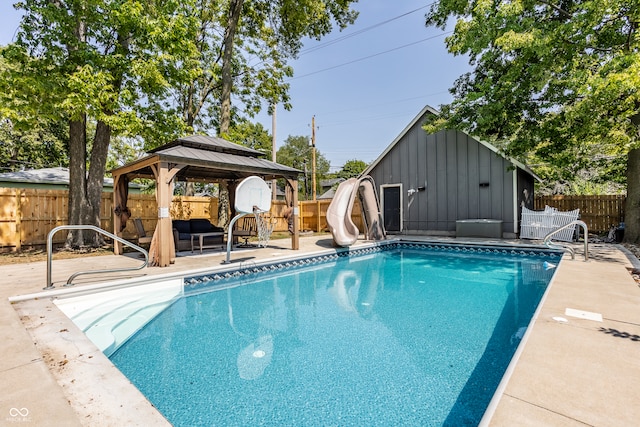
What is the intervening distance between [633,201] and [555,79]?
176 inches

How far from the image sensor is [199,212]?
43.0ft

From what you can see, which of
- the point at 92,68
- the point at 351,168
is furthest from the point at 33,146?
the point at 351,168

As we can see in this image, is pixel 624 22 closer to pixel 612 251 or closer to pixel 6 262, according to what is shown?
pixel 612 251

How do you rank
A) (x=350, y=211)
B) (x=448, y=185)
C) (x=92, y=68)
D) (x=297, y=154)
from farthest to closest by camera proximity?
(x=297, y=154) → (x=448, y=185) → (x=350, y=211) → (x=92, y=68)

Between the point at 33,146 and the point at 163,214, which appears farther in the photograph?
the point at 33,146

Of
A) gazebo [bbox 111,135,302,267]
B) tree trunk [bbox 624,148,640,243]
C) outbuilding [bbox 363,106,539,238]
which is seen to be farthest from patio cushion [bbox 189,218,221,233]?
tree trunk [bbox 624,148,640,243]

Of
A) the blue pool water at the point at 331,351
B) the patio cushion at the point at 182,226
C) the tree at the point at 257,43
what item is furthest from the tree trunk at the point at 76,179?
the tree at the point at 257,43

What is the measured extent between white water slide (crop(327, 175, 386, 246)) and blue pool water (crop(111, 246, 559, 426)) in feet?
10.7

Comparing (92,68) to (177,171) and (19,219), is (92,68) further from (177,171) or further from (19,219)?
(19,219)

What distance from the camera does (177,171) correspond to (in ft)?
22.4

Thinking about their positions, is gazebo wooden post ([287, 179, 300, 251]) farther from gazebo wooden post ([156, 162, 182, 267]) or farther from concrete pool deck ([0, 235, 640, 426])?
concrete pool deck ([0, 235, 640, 426])

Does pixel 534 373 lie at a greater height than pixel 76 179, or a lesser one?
lesser

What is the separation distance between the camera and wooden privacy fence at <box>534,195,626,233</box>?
11945mm

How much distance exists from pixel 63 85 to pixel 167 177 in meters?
4.10
